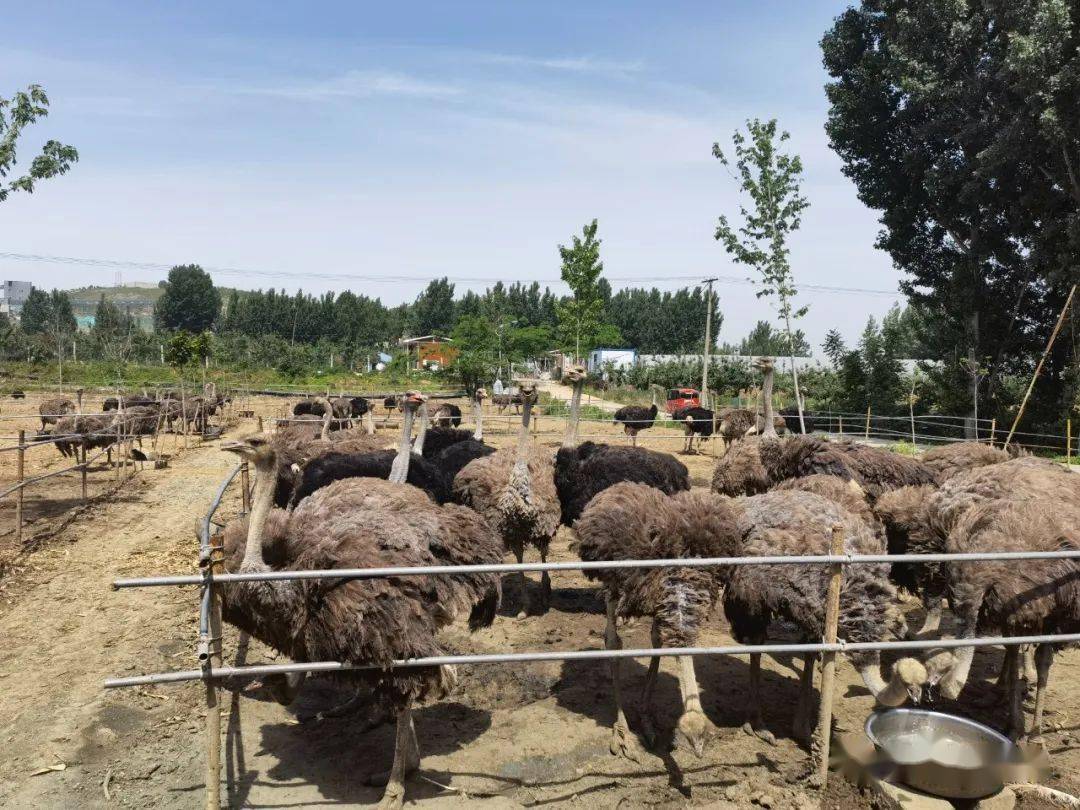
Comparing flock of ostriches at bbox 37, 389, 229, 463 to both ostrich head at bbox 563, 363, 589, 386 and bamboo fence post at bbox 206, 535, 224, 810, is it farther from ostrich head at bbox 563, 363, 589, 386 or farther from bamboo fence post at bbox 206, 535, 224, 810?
bamboo fence post at bbox 206, 535, 224, 810

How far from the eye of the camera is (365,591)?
414cm

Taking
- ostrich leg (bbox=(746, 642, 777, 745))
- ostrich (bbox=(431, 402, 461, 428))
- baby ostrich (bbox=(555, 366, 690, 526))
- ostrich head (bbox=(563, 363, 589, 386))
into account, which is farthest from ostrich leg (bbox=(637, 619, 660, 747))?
ostrich (bbox=(431, 402, 461, 428))

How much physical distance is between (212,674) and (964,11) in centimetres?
2335

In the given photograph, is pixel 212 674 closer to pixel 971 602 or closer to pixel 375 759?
pixel 375 759

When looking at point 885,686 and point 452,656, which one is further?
point 885,686

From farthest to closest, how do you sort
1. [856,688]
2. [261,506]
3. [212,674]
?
[856,688], [261,506], [212,674]

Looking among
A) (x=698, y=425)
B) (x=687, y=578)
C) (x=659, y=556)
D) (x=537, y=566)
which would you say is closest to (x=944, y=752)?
(x=687, y=578)

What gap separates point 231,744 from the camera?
4.93 m

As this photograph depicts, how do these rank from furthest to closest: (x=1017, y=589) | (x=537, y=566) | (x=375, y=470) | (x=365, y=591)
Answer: (x=375, y=470), (x=1017, y=589), (x=365, y=591), (x=537, y=566)

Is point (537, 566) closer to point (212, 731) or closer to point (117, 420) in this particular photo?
point (212, 731)

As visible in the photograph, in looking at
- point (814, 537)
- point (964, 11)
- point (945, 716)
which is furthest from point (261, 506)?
point (964, 11)

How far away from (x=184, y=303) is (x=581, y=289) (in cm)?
8861

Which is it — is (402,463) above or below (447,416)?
above

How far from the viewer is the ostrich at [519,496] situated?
7.30 m
